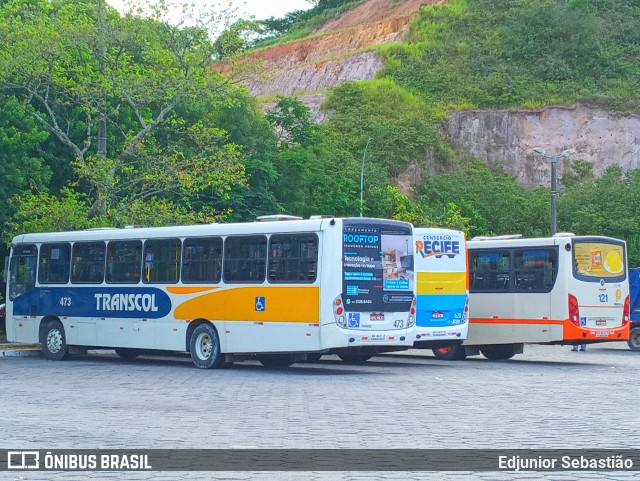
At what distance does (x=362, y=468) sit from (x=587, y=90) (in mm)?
79503

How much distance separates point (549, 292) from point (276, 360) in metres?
6.35

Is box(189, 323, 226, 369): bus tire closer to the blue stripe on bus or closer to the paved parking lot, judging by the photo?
the paved parking lot

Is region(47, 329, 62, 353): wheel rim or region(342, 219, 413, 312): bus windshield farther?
region(47, 329, 62, 353): wheel rim

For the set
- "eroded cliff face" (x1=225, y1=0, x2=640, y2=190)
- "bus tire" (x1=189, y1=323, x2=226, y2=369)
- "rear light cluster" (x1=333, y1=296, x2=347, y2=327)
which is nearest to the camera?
"rear light cluster" (x1=333, y1=296, x2=347, y2=327)

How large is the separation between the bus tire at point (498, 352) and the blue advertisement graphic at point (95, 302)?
8534mm

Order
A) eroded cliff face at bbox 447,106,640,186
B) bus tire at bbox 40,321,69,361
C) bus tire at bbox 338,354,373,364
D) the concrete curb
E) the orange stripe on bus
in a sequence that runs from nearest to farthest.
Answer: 1. the orange stripe on bus
2. bus tire at bbox 40,321,69,361
3. bus tire at bbox 338,354,373,364
4. the concrete curb
5. eroded cliff face at bbox 447,106,640,186

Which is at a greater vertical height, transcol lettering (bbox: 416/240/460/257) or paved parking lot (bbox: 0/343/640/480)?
transcol lettering (bbox: 416/240/460/257)

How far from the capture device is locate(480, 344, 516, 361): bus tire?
29.0 meters

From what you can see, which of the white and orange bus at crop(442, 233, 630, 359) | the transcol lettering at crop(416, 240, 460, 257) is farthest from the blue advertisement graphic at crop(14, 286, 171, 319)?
the white and orange bus at crop(442, 233, 630, 359)

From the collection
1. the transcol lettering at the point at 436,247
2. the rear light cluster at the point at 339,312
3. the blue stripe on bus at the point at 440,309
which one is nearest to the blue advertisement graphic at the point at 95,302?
the rear light cluster at the point at 339,312

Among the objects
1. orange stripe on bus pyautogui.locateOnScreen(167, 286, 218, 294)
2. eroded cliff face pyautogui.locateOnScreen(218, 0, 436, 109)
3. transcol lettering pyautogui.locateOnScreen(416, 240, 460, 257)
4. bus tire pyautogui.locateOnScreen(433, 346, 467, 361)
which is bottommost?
bus tire pyautogui.locateOnScreen(433, 346, 467, 361)

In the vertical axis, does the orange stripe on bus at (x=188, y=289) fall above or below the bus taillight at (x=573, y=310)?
above

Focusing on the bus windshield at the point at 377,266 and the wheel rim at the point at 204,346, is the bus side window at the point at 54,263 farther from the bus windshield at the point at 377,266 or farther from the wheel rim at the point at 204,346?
the bus windshield at the point at 377,266

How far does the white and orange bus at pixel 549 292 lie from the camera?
86.5 feet
